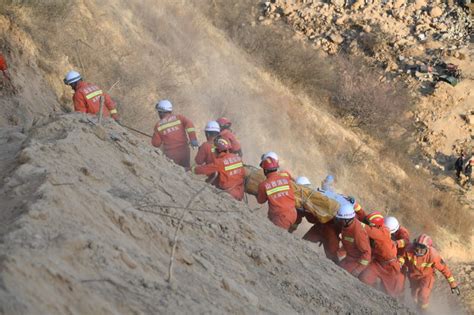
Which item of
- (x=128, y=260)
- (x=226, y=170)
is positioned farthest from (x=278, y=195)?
(x=128, y=260)

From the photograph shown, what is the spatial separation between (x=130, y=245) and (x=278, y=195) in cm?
404

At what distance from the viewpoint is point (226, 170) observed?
911 centimetres

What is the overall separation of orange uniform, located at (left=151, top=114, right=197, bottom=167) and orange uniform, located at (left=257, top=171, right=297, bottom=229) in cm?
197

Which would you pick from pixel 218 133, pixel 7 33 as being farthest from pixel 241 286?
pixel 7 33

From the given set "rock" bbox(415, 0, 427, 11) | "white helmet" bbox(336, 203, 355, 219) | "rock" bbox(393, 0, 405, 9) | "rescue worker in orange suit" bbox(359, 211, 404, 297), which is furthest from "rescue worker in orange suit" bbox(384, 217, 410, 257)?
"rock" bbox(415, 0, 427, 11)

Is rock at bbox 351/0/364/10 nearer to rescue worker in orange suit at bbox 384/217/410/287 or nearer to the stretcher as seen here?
rescue worker in orange suit at bbox 384/217/410/287

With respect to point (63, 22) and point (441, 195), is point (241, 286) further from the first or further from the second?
point (441, 195)

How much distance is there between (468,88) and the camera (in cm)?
1917

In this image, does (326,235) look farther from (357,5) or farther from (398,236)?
(357,5)

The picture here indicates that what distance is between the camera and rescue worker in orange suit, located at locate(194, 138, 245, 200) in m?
9.10

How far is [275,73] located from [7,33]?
8.39 meters

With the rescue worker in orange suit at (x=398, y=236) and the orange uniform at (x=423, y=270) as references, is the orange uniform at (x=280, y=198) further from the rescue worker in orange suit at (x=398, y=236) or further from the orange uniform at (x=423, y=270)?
the orange uniform at (x=423, y=270)

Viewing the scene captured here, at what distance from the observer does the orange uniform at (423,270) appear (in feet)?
32.2

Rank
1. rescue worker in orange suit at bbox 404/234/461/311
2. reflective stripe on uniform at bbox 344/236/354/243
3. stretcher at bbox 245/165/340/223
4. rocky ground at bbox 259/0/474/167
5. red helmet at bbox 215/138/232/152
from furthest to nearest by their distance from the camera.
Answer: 1. rocky ground at bbox 259/0/474/167
2. rescue worker in orange suit at bbox 404/234/461/311
3. red helmet at bbox 215/138/232/152
4. stretcher at bbox 245/165/340/223
5. reflective stripe on uniform at bbox 344/236/354/243
